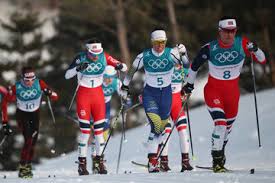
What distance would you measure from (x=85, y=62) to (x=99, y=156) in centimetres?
189

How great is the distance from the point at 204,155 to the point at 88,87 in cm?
512

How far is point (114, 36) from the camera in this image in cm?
4012

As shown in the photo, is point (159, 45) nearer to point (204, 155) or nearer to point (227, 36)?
point (227, 36)

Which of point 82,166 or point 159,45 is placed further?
point 82,166

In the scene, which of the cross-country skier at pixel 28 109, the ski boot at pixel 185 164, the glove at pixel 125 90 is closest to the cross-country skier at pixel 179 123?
the ski boot at pixel 185 164

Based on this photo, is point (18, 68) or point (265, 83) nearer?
point (265, 83)

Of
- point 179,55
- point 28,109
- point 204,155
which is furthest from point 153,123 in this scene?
point 204,155

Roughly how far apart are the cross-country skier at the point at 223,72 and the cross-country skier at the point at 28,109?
4.20 metres

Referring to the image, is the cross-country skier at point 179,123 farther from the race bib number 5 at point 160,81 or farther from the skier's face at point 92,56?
the skier's face at point 92,56

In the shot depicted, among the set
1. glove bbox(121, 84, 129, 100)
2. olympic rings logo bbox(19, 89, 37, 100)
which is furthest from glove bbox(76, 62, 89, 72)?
olympic rings logo bbox(19, 89, 37, 100)

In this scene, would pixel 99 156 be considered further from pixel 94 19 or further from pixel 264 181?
pixel 94 19

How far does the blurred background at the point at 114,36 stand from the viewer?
3569 cm

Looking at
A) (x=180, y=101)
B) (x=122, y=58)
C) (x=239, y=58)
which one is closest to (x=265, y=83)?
(x=122, y=58)

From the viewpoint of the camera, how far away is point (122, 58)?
3588 cm
